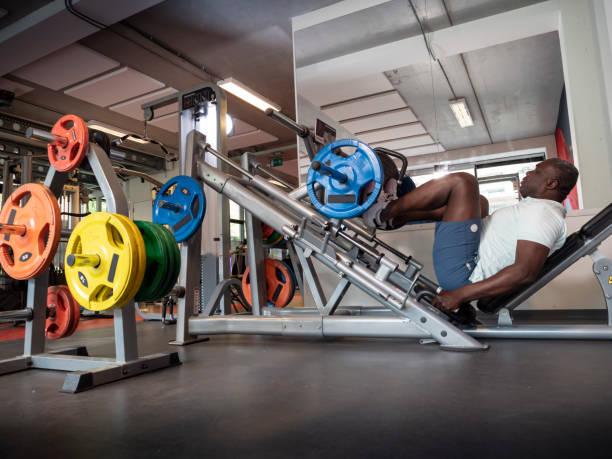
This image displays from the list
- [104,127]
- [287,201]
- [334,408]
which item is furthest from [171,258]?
[104,127]

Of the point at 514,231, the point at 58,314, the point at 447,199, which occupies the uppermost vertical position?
the point at 447,199

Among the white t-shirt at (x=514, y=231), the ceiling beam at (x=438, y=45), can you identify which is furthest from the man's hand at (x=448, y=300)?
the ceiling beam at (x=438, y=45)

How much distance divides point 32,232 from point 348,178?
1152 millimetres

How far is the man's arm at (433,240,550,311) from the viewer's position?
1.51m

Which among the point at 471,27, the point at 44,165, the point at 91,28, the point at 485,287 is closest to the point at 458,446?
the point at 485,287

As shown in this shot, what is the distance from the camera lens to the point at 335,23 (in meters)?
3.74

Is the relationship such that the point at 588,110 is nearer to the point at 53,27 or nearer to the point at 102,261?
the point at 102,261

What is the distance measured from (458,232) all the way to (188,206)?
1.23m

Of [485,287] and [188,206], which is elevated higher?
[188,206]

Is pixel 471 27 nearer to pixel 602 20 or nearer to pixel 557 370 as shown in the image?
pixel 602 20

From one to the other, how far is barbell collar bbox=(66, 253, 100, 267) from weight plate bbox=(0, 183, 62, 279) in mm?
205

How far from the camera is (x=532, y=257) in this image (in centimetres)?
151

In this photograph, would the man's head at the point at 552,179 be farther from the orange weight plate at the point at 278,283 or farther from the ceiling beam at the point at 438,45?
the ceiling beam at the point at 438,45

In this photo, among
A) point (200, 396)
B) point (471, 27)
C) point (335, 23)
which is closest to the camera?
point (200, 396)
